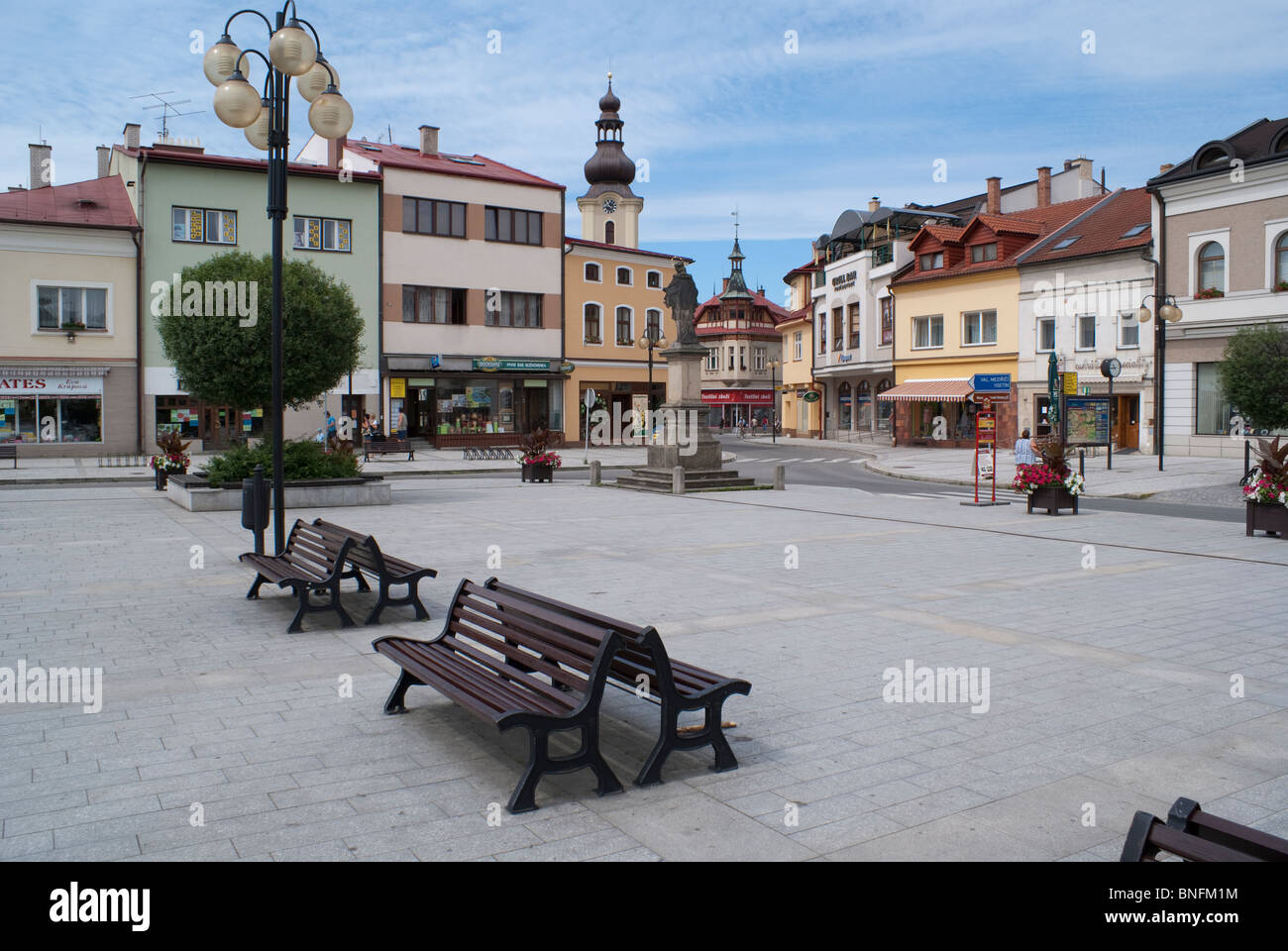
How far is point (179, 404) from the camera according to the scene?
39781 millimetres

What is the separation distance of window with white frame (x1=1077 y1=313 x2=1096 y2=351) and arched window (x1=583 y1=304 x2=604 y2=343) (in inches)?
876

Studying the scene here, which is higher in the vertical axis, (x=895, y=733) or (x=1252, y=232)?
(x=1252, y=232)

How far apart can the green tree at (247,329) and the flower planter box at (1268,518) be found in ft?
51.6

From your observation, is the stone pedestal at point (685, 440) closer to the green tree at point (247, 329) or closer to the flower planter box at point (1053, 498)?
the flower planter box at point (1053, 498)

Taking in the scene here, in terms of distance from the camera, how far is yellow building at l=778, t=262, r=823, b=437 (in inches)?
2424

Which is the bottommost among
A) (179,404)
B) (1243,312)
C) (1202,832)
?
(1202,832)

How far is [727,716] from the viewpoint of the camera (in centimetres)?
602

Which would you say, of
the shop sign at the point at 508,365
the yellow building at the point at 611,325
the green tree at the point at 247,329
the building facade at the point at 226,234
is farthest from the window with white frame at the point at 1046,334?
the green tree at the point at 247,329


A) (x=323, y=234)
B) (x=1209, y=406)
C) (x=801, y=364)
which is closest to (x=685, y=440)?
(x=1209, y=406)

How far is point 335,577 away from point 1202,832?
6.60 meters

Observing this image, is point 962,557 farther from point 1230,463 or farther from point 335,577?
point 1230,463

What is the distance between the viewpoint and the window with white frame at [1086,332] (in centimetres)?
4000
